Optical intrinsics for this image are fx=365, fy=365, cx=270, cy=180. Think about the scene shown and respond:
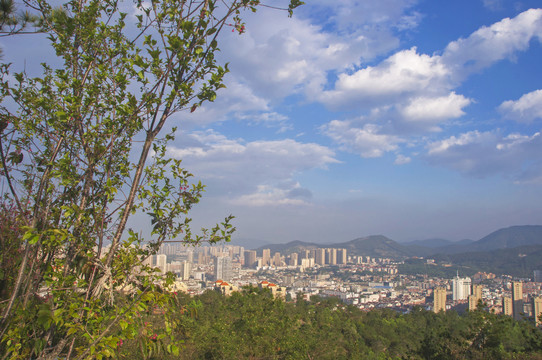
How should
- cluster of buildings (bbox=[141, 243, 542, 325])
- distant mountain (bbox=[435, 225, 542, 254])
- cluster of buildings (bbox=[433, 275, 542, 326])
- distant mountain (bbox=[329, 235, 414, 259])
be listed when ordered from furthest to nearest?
distant mountain (bbox=[329, 235, 414, 259])
distant mountain (bbox=[435, 225, 542, 254])
cluster of buildings (bbox=[141, 243, 542, 325])
cluster of buildings (bbox=[433, 275, 542, 326])

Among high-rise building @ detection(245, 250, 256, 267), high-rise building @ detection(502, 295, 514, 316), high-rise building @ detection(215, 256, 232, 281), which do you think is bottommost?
high-rise building @ detection(245, 250, 256, 267)

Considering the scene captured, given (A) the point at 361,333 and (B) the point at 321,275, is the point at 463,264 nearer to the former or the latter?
(B) the point at 321,275

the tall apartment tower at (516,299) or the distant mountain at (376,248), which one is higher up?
the tall apartment tower at (516,299)

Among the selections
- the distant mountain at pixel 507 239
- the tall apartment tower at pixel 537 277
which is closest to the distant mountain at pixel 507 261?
the tall apartment tower at pixel 537 277

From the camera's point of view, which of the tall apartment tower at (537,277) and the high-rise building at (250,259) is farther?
the high-rise building at (250,259)

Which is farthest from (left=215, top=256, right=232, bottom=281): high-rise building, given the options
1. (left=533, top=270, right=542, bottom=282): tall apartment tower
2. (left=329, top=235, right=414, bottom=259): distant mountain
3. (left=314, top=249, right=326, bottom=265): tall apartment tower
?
(left=329, top=235, right=414, bottom=259): distant mountain

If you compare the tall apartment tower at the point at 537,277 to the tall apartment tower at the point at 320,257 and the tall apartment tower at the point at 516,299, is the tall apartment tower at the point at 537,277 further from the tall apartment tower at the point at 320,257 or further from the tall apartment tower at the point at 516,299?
the tall apartment tower at the point at 320,257

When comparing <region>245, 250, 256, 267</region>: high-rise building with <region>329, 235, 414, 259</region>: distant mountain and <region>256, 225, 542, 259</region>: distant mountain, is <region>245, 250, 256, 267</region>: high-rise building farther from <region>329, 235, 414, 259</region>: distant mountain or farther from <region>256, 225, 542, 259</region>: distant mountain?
<region>329, 235, 414, 259</region>: distant mountain

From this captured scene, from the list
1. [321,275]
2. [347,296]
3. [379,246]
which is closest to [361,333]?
[347,296]
